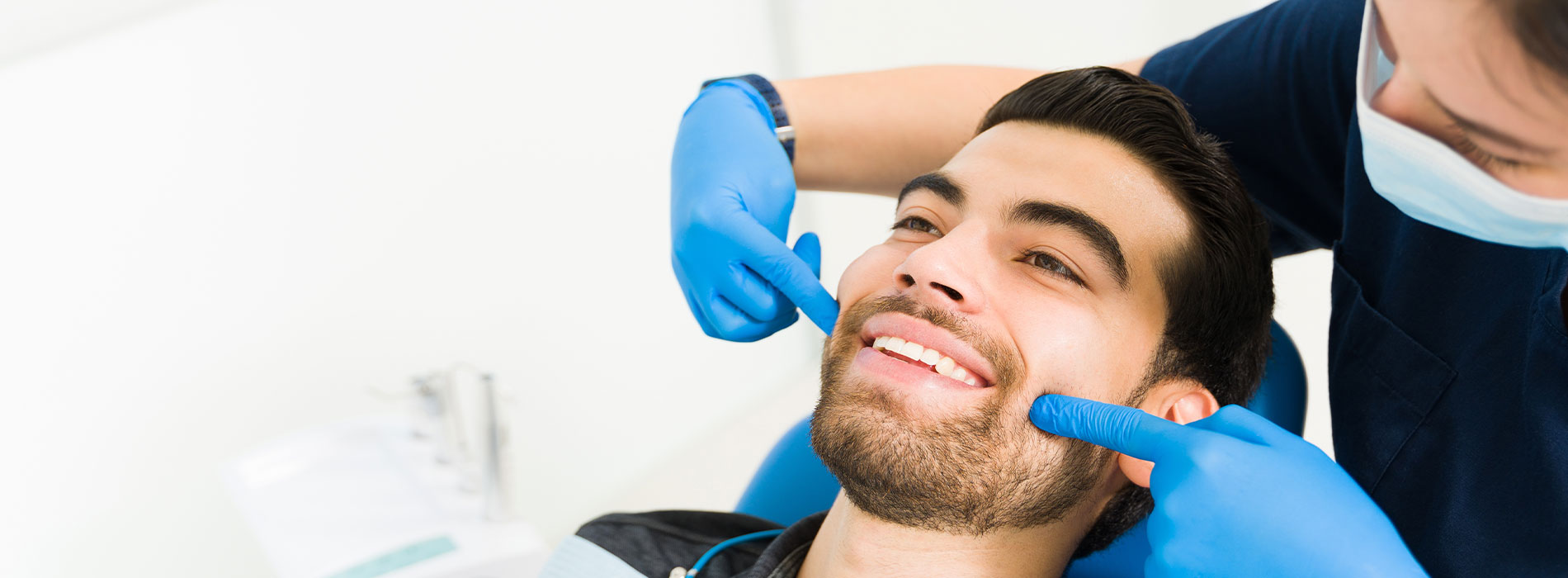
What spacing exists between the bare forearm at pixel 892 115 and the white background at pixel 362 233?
93 cm

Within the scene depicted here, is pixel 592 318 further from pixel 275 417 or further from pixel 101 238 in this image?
pixel 101 238

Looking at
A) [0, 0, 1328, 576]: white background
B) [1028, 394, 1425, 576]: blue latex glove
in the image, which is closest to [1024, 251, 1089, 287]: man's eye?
[1028, 394, 1425, 576]: blue latex glove

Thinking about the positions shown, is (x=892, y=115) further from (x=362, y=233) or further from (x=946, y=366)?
(x=362, y=233)

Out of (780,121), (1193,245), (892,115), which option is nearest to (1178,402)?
(1193,245)

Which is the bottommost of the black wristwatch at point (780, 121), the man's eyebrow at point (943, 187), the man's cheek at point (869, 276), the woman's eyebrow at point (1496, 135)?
the man's cheek at point (869, 276)

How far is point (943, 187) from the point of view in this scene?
1.28 m

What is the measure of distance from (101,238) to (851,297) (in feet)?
4.11

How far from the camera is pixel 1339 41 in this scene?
3.87 feet

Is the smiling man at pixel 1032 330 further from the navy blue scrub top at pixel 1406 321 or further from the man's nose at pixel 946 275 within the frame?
the navy blue scrub top at pixel 1406 321

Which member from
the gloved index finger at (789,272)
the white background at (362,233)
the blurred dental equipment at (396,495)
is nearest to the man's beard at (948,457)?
the gloved index finger at (789,272)

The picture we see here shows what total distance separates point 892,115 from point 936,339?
20.1 inches

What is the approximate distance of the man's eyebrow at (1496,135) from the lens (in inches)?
25.3

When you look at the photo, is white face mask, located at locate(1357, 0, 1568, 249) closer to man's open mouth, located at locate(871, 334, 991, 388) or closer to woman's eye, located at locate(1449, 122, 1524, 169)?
woman's eye, located at locate(1449, 122, 1524, 169)

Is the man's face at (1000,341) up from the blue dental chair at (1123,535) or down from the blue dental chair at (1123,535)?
up
